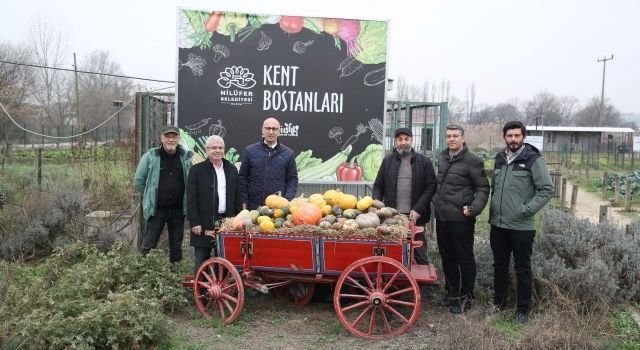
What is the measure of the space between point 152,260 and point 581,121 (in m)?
86.9

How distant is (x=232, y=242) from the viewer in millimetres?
5164

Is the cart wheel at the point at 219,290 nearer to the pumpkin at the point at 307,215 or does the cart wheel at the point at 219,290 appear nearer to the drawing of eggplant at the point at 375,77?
the pumpkin at the point at 307,215

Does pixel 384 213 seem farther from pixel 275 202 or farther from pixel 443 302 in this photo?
pixel 443 302

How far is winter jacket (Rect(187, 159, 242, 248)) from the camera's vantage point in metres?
5.55

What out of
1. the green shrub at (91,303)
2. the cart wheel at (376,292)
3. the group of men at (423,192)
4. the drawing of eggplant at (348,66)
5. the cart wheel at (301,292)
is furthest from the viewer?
the drawing of eggplant at (348,66)

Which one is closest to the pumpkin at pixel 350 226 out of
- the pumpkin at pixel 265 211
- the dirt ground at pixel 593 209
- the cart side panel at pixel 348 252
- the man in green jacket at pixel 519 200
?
the cart side panel at pixel 348 252

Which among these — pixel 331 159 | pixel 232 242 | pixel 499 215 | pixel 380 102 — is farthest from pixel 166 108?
pixel 499 215

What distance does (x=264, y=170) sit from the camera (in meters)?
6.06

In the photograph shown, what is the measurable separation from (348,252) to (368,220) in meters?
0.34

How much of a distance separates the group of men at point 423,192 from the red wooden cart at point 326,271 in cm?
45

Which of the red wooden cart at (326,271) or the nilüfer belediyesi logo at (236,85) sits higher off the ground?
the nilüfer belediyesi logo at (236,85)

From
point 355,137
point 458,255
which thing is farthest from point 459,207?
point 355,137

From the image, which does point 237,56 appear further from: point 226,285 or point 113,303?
point 113,303

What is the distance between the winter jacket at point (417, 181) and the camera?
5.86 metres
